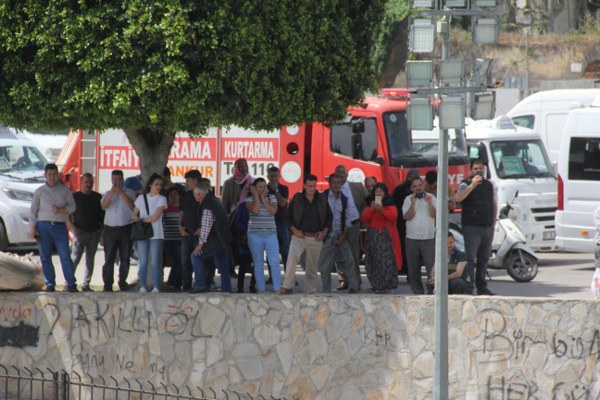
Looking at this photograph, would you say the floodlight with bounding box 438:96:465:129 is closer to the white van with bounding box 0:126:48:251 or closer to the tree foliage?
the tree foliage

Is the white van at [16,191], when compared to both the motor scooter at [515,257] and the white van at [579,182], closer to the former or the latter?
the motor scooter at [515,257]

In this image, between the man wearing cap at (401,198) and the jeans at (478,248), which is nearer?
the jeans at (478,248)

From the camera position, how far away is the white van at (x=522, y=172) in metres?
20.3

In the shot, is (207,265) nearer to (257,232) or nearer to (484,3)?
(257,232)

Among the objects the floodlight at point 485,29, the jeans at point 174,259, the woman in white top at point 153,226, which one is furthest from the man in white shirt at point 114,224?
the floodlight at point 485,29

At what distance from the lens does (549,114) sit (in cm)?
2441

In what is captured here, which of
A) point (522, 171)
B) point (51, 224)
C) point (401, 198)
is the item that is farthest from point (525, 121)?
point (51, 224)

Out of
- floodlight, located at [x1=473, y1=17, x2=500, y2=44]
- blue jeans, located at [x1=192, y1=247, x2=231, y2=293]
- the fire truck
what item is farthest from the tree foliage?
the fire truck

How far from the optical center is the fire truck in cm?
1811

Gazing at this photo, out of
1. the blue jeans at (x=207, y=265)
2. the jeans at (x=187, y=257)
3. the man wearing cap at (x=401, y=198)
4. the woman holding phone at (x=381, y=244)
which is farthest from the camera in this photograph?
the man wearing cap at (x=401, y=198)

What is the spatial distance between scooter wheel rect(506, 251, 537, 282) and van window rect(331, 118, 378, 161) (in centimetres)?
274

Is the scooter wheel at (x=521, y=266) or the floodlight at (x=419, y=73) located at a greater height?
the floodlight at (x=419, y=73)

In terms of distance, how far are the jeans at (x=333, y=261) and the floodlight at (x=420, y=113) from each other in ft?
11.2

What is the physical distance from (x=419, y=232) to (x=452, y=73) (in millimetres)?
3417
